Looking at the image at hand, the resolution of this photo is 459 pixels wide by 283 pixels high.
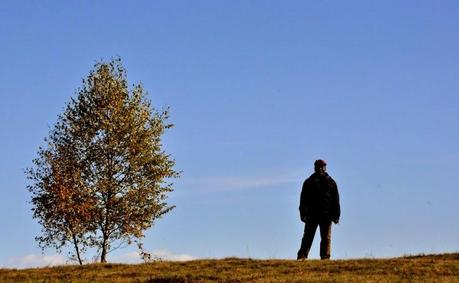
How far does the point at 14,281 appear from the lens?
27328mm

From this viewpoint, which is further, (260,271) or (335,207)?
(335,207)

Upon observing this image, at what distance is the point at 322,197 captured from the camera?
Result: 30.6 metres

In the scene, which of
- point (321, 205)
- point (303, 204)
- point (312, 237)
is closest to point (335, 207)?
point (321, 205)

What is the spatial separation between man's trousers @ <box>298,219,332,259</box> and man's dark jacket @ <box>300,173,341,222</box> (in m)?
0.23

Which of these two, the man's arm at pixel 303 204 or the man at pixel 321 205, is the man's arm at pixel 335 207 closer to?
the man at pixel 321 205

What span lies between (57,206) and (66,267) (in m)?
17.5

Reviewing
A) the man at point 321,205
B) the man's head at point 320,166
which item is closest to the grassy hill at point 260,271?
the man at point 321,205

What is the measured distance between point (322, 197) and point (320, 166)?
119cm

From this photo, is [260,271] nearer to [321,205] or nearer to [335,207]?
[321,205]

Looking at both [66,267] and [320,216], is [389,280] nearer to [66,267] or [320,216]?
[320,216]

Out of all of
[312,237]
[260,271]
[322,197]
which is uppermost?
[322,197]

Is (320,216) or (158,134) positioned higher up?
(158,134)

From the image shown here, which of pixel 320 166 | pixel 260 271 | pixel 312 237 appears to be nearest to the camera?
pixel 260 271

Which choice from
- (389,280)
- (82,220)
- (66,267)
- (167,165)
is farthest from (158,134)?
(389,280)
